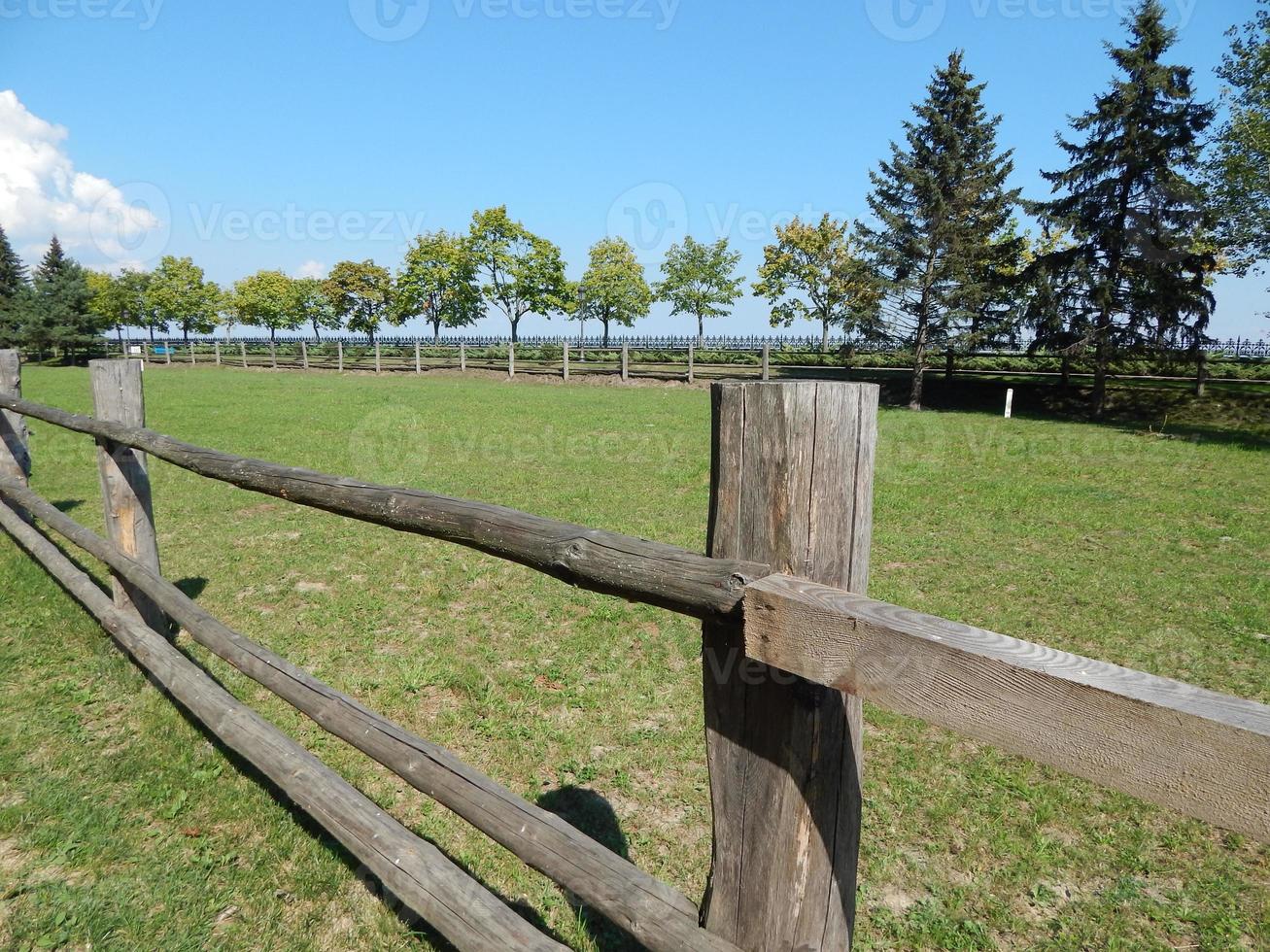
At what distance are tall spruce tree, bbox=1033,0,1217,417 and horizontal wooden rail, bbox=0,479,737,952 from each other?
24.4m

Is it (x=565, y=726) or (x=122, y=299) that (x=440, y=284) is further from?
(x=565, y=726)

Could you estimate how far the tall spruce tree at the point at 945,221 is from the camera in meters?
23.9

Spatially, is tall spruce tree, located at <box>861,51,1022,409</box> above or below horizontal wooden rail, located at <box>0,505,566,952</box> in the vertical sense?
above

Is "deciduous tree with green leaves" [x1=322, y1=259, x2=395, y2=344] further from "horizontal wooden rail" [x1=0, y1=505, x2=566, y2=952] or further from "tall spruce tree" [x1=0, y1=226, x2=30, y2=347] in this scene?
"horizontal wooden rail" [x1=0, y1=505, x2=566, y2=952]

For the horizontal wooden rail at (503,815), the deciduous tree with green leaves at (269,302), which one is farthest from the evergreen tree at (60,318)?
the horizontal wooden rail at (503,815)

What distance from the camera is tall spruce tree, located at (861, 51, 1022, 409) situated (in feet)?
78.4

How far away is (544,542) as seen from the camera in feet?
5.92

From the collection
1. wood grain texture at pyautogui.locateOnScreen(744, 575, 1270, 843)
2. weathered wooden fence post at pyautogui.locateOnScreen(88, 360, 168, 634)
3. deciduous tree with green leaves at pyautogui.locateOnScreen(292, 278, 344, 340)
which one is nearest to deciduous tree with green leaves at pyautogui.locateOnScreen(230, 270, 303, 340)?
deciduous tree with green leaves at pyautogui.locateOnScreen(292, 278, 344, 340)

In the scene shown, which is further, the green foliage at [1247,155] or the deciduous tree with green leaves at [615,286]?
the deciduous tree with green leaves at [615,286]

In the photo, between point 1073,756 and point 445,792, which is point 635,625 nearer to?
point 445,792

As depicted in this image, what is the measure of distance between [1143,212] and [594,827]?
25.1 metres

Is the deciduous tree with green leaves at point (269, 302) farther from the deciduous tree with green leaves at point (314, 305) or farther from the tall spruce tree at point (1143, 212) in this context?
the tall spruce tree at point (1143, 212)

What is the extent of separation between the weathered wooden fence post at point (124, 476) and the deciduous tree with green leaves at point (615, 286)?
49.0 m

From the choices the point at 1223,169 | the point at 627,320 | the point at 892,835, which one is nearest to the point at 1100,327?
the point at 1223,169
